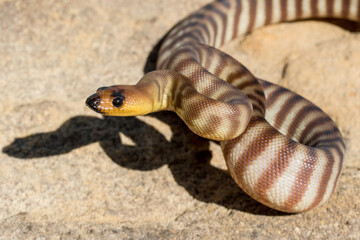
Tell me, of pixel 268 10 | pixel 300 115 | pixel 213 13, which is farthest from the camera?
pixel 268 10

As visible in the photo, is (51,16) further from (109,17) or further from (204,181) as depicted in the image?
(204,181)

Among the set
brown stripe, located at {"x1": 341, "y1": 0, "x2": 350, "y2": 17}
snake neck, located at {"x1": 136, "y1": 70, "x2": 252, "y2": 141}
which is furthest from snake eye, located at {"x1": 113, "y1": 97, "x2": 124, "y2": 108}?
brown stripe, located at {"x1": 341, "y1": 0, "x2": 350, "y2": 17}

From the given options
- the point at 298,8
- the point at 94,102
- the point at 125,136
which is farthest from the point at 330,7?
the point at 94,102

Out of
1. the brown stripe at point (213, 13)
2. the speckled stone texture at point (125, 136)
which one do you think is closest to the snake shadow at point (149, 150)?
the speckled stone texture at point (125, 136)

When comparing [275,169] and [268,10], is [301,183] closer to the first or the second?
[275,169]

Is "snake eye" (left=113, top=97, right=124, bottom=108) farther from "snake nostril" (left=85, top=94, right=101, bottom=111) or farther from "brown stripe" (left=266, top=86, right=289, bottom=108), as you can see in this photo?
"brown stripe" (left=266, top=86, right=289, bottom=108)

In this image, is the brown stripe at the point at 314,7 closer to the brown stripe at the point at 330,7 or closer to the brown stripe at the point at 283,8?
the brown stripe at the point at 330,7
